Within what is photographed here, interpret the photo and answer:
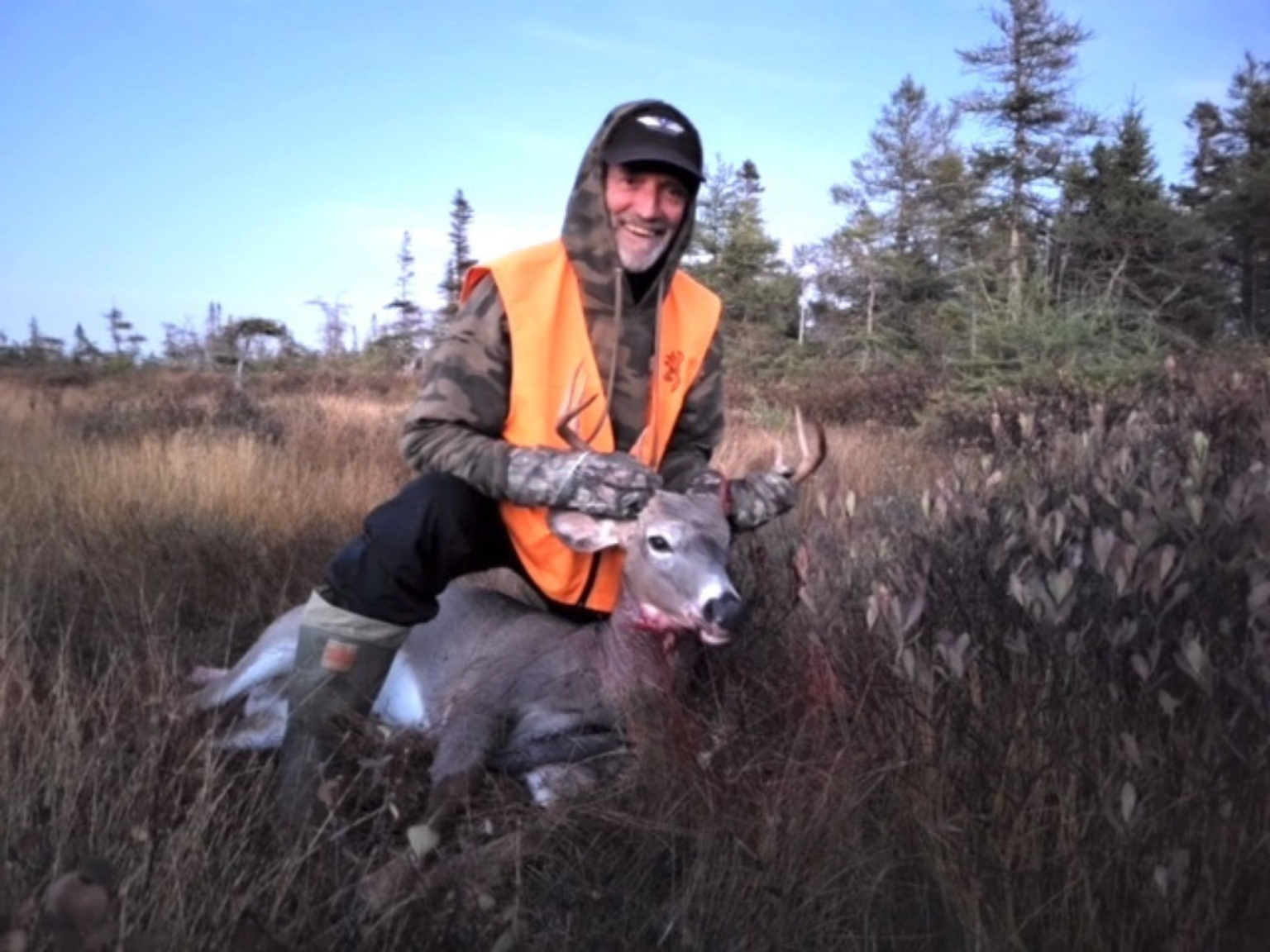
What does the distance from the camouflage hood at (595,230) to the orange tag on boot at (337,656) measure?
1.27 metres

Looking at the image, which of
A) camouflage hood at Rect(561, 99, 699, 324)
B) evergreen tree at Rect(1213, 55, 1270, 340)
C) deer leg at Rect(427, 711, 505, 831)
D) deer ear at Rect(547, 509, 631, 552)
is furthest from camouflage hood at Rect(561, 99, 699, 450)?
evergreen tree at Rect(1213, 55, 1270, 340)

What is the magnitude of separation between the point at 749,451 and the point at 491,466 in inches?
191

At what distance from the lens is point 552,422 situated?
3725mm

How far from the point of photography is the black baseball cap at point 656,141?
3795mm

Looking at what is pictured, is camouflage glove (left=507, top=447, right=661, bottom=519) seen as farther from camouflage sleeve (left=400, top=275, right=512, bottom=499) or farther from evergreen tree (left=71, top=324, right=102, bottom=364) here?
evergreen tree (left=71, top=324, right=102, bottom=364)

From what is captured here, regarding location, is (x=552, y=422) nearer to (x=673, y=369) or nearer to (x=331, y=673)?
(x=673, y=369)

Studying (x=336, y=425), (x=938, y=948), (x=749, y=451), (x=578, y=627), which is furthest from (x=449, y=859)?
(x=336, y=425)

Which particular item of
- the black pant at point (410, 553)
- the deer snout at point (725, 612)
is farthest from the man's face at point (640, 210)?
the deer snout at point (725, 612)

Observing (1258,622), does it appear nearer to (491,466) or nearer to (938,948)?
(938,948)

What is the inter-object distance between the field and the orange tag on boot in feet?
0.76

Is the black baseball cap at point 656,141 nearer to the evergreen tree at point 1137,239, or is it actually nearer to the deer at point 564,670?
the deer at point 564,670

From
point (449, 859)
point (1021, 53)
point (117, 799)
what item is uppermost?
point (1021, 53)

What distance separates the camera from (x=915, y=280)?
29.8 meters

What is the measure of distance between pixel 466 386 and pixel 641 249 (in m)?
0.71
